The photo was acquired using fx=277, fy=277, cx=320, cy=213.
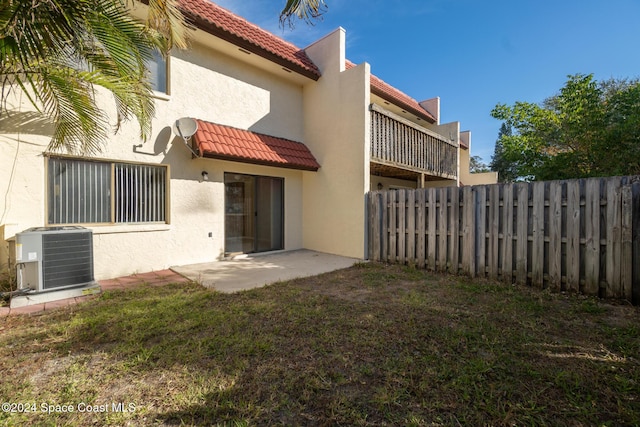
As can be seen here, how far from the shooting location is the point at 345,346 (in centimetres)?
325

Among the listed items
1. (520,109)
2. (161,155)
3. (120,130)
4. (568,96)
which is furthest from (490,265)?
(520,109)

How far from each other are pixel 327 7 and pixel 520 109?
1500 centimetres

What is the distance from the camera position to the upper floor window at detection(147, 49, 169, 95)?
23.6ft

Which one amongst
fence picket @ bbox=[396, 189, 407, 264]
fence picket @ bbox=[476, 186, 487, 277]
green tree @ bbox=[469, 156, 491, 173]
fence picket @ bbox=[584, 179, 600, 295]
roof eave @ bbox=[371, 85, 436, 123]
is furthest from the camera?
green tree @ bbox=[469, 156, 491, 173]

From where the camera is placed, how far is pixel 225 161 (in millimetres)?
8359

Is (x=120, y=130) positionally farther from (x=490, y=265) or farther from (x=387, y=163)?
(x=490, y=265)

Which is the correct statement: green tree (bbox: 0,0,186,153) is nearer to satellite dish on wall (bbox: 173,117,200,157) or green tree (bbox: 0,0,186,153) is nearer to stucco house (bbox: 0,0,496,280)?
stucco house (bbox: 0,0,496,280)

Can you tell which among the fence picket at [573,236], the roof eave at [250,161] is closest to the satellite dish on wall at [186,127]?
the roof eave at [250,161]

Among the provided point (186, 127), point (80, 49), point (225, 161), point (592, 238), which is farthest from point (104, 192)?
point (592, 238)

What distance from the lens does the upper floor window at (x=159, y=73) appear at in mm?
7188

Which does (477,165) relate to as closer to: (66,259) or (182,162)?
(182,162)

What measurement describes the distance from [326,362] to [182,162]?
6.75m

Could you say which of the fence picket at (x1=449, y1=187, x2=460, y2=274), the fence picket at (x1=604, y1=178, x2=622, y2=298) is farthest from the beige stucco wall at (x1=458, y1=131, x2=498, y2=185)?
the fence picket at (x1=604, y1=178, x2=622, y2=298)

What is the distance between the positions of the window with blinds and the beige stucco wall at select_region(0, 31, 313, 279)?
215 mm
